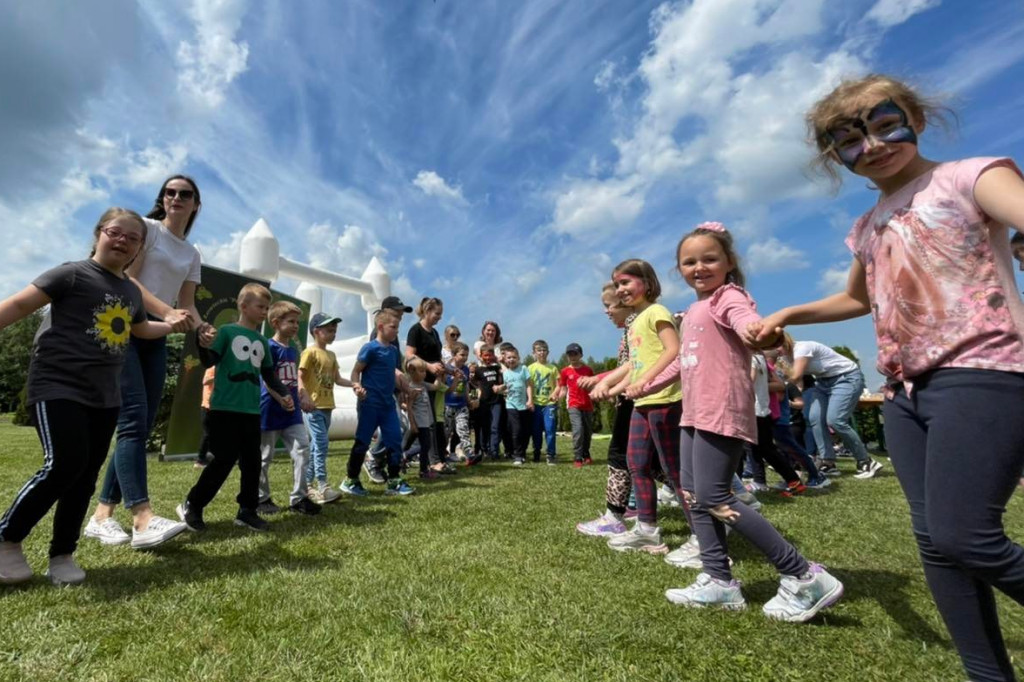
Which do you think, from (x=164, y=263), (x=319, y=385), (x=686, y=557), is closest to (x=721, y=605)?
(x=686, y=557)

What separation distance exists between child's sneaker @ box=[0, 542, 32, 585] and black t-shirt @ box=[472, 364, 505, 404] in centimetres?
775

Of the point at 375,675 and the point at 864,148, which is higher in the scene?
the point at 864,148

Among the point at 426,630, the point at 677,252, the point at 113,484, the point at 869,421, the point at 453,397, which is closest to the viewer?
the point at 426,630

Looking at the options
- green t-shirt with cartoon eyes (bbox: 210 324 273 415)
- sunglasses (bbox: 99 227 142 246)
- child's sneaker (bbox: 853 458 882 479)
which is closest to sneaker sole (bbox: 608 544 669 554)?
green t-shirt with cartoon eyes (bbox: 210 324 273 415)

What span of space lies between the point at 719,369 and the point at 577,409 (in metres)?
7.08

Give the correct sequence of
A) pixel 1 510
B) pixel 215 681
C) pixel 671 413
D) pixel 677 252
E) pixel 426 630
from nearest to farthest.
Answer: pixel 215 681 < pixel 426 630 < pixel 677 252 < pixel 671 413 < pixel 1 510

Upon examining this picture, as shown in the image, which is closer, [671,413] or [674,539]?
[671,413]

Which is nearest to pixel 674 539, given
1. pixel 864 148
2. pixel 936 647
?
pixel 936 647

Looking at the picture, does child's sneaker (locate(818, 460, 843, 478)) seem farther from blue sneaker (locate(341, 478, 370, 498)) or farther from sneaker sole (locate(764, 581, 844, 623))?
sneaker sole (locate(764, 581, 844, 623))

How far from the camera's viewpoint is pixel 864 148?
1.78 metres

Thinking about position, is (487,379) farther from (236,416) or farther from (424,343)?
(236,416)

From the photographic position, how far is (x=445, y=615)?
7.57 ft

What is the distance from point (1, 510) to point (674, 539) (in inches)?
213

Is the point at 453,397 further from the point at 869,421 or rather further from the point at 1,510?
the point at 869,421
